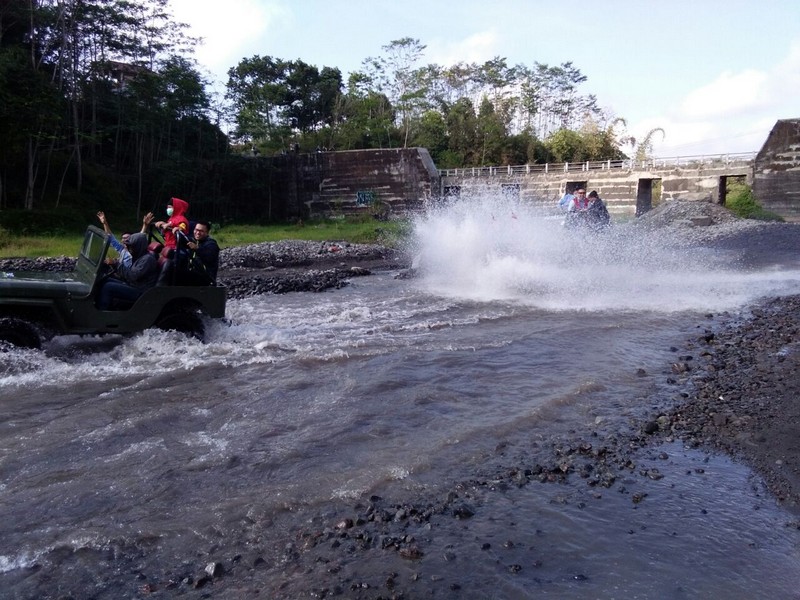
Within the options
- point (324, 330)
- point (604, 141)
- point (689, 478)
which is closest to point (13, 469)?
point (689, 478)

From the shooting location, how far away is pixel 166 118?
39188mm

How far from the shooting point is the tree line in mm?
30359

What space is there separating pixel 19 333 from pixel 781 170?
4337 centimetres

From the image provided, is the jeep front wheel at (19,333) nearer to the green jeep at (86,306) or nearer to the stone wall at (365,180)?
A: the green jeep at (86,306)

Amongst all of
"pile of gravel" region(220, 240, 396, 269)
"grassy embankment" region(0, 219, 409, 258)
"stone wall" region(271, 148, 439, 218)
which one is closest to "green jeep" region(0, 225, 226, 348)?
"pile of gravel" region(220, 240, 396, 269)

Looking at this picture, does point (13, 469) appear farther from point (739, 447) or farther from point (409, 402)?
point (739, 447)

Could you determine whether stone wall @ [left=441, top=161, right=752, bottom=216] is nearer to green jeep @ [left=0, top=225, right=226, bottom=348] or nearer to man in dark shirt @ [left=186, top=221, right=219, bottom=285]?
man in dark shirt @ [left=186, top=221, right=219, bottom=285]

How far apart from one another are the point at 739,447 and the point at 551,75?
70.5 metres

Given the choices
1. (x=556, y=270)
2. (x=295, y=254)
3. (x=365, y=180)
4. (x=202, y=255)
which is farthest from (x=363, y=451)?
(x=365, y=180)

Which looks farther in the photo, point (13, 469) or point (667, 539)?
point (13, 469)

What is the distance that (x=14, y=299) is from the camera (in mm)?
8609

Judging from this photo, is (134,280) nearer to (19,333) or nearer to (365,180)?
(19,333)

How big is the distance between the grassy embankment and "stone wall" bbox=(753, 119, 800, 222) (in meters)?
22.7

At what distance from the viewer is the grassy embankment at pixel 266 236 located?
2347 cm
